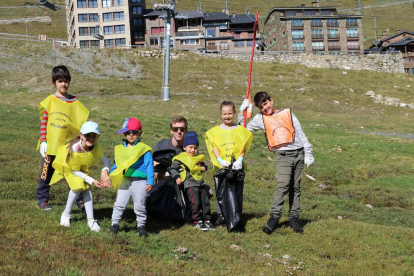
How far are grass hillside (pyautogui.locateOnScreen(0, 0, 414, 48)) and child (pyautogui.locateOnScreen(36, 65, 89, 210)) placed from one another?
12261 cm

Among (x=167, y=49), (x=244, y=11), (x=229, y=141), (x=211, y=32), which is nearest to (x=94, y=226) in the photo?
(x=229, y=141)

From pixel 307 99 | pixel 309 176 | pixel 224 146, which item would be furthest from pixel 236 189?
pixel 307 99

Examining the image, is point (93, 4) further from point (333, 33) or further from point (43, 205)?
point (43, 205)

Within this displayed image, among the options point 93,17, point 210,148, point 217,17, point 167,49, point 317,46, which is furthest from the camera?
point 217,17

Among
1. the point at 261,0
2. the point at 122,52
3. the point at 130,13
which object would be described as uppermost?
the point at 261,0

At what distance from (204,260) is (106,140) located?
37.4 feet

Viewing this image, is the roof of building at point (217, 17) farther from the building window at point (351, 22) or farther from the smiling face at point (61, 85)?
the smiling face at point (61, 85)

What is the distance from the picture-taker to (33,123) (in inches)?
742

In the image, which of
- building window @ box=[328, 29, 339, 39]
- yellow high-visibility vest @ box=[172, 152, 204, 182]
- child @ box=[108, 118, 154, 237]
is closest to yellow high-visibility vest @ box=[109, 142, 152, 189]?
child @ box=[108, 118, 154, 237]

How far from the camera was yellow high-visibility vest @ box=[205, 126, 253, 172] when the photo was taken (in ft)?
26.1

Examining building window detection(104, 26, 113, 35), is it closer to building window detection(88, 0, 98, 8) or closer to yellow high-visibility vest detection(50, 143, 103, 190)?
building window detection(88, 0, 98, 8)

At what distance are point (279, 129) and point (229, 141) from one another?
951 mm

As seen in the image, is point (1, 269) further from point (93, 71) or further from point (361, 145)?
point (93, 71)

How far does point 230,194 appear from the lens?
25.7ft
